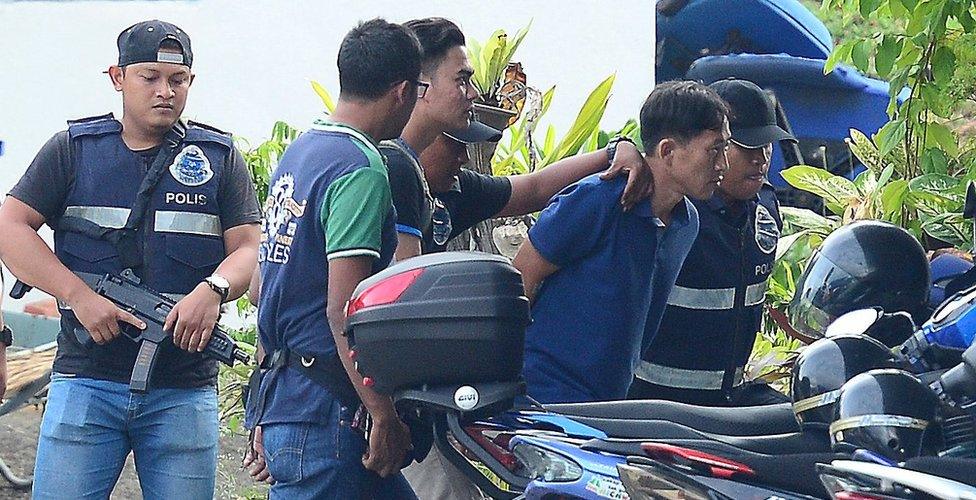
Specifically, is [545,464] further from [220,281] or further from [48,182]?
[48,182]

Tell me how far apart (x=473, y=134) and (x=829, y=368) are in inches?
61.9

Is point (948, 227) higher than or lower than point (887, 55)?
lower

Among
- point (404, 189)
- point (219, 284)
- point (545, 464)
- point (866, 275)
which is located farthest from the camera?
point (219, 284)

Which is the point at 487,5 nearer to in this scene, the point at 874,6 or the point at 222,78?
the point at 222,78

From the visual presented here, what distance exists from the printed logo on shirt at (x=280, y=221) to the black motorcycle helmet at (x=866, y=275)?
3.56 ft

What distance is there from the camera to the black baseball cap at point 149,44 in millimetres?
3863

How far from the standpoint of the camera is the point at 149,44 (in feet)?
12.7

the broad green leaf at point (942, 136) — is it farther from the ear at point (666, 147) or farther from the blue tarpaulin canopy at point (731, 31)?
the blue tarpaulin canopy at point (731, 31)

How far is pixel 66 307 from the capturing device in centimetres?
378

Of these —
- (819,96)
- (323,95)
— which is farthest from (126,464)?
(819,96)

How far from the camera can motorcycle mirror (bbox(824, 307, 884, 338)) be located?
255 cm

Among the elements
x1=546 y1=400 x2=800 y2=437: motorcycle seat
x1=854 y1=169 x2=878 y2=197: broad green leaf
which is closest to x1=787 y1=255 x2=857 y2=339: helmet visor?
x1=546 y1=400 x2=800 y2=437: motorcycle seat

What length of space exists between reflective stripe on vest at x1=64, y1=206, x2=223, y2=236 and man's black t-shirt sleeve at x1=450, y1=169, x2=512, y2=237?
0.66m

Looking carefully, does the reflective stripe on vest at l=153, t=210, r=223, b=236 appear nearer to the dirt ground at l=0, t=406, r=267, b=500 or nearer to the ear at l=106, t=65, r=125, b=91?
the ear at l=106, t=65, r=125, b=91
